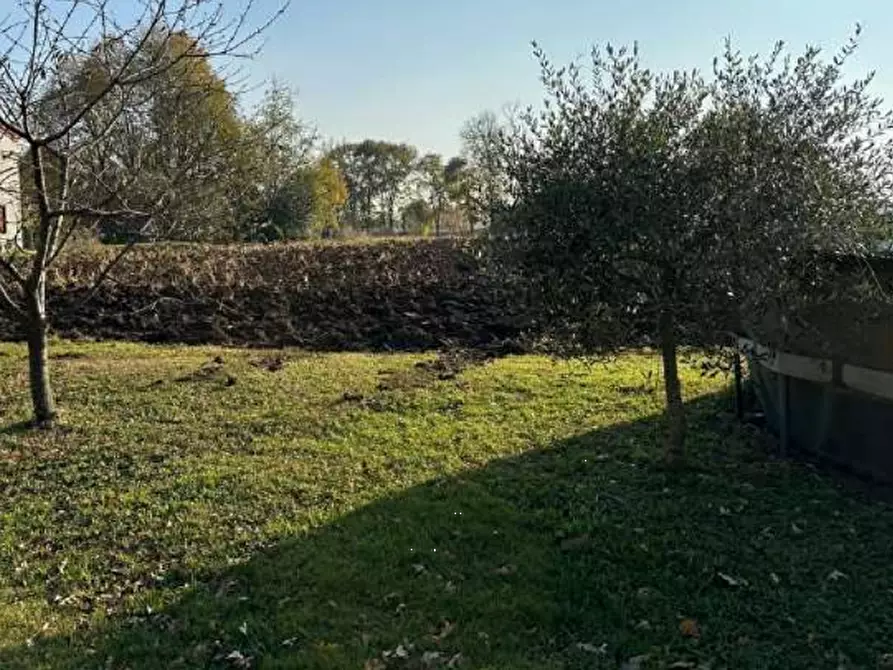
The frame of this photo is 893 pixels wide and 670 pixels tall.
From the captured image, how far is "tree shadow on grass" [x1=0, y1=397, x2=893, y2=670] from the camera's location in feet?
10.4

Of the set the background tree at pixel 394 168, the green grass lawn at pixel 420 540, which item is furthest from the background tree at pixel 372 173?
the green grass lawn at pixel 420 540

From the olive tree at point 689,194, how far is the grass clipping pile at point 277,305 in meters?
3.12

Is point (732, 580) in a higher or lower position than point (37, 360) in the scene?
lower

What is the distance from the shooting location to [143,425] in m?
6.00

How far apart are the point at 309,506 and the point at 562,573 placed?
5.02 feet

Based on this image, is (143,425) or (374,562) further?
(143,425)

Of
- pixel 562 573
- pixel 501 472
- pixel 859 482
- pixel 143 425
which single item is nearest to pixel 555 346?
pixel 501 472

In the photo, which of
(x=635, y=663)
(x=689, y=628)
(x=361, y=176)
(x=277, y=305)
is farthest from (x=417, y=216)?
(x=635, y=663)

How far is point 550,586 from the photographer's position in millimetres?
3697

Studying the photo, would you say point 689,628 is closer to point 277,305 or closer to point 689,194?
point 689,194

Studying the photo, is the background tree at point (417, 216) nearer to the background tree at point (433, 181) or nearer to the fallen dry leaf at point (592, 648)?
the background tree at point (433, 181)

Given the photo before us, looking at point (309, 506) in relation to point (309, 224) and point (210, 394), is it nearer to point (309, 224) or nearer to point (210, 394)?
point (210, 394)

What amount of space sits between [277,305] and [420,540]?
7.79 metres

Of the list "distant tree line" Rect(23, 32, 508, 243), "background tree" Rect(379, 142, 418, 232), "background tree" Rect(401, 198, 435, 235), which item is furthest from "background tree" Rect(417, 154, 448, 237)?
"distant tree line" Rect(23, 32, 508, 243)
